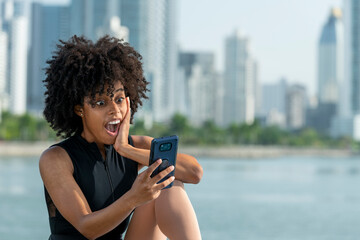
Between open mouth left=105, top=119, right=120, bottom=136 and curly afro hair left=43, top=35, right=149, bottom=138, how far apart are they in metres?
0.10

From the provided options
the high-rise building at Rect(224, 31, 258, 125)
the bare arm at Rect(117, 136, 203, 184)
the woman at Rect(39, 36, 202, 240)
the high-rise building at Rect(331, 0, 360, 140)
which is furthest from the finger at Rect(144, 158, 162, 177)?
the high-rise building at Rect(224, 31, 258, 125)

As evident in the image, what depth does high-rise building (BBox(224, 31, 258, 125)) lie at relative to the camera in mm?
133875

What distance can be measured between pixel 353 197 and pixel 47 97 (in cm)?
2754

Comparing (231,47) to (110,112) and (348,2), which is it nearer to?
(348,2)

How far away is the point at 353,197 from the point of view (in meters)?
28.4

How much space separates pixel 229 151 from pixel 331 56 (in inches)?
3750

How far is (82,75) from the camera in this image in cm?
210

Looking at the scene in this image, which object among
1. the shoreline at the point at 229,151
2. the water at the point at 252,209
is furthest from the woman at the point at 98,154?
the shoreline at the point at 229,151

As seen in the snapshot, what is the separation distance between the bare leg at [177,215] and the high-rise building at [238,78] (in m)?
131

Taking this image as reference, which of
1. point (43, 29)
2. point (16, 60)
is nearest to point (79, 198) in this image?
point (16, 60)

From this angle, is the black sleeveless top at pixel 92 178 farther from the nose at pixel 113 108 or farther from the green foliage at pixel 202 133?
the green foliage at pixel 202 133

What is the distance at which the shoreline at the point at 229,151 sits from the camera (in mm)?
59719

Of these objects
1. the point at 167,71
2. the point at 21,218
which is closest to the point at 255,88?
the point at 167,71

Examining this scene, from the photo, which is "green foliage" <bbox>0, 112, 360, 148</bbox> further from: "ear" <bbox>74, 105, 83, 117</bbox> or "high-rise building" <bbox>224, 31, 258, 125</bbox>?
"ear" <bbox>74, 105, 83, 117</bbox>
